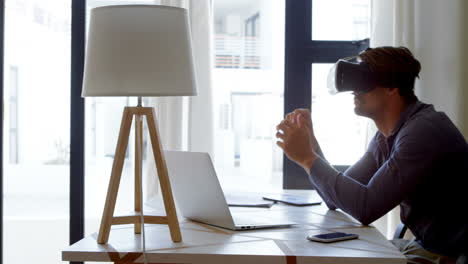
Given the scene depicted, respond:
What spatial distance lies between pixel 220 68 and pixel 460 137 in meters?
1.99

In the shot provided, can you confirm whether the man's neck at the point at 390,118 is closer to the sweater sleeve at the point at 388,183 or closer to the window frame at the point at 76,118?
the sweater sleeve at the point at 388,183

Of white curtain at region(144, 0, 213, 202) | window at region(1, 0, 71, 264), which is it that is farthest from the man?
window at region(1, 0, 71, 264)

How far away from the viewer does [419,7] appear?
8.30 feet

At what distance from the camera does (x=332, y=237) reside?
1497 millimetres

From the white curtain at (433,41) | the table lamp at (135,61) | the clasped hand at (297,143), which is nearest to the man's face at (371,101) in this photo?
the clasped hand at (297,143)

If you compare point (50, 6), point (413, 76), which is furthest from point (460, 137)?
point (50, 6)

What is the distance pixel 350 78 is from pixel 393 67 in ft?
0.57

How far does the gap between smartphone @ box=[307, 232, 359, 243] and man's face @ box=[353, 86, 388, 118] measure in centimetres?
60

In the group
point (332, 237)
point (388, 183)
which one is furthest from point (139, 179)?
point (388, 183)

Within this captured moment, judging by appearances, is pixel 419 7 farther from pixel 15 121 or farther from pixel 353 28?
pixel 15 121

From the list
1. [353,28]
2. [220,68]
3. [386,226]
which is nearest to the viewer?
[386,226]

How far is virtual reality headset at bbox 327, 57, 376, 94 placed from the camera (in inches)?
73.2

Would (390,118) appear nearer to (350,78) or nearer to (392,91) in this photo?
(392,91)

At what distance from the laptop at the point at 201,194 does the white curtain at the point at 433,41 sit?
958 mm
